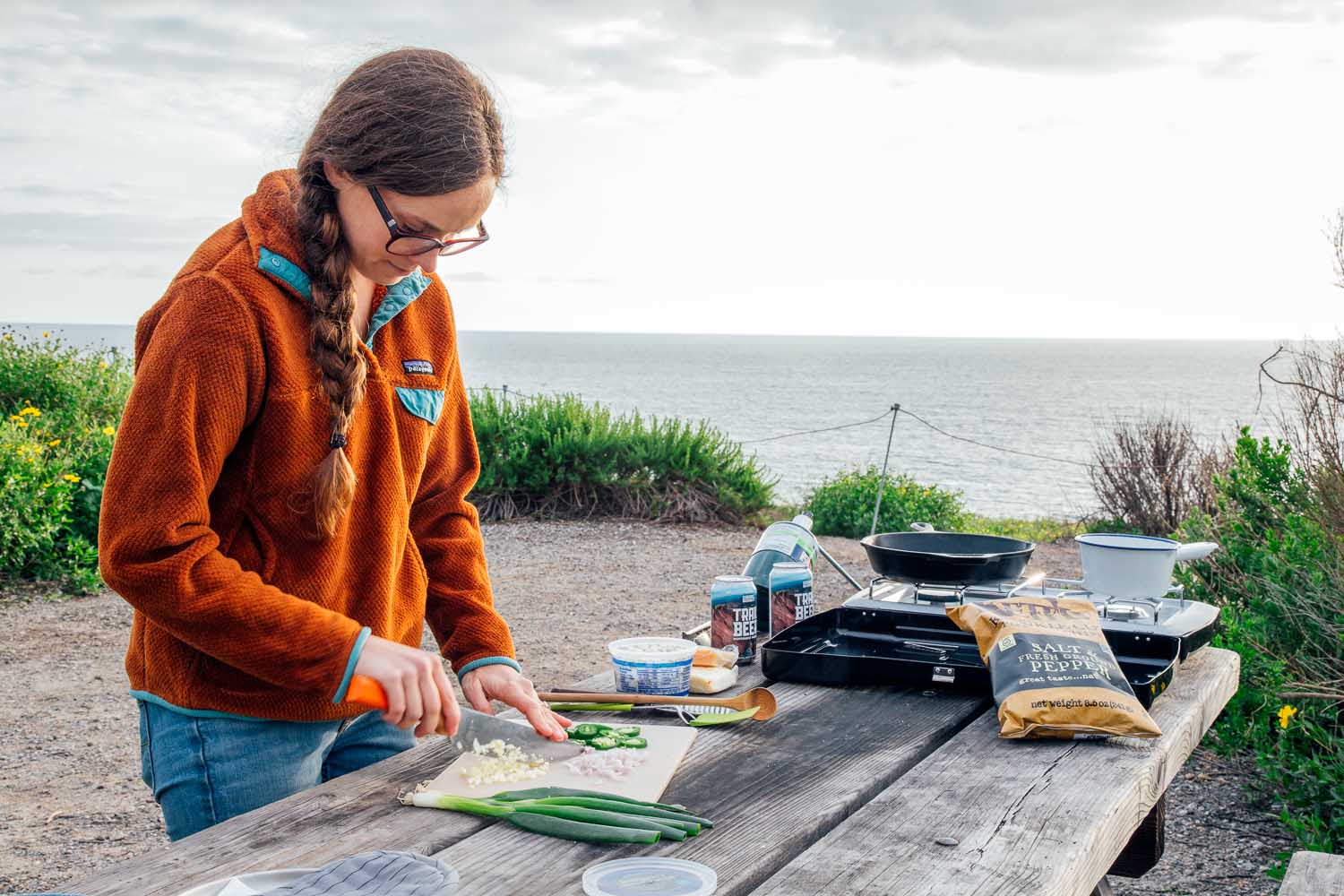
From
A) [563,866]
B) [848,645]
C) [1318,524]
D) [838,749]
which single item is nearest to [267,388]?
[563,866]

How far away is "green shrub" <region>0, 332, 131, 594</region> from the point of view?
7203 mm

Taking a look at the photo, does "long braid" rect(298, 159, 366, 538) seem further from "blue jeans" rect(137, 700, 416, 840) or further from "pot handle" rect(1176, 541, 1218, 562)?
"pot handle" rect(1176, 541, 1218, 562)

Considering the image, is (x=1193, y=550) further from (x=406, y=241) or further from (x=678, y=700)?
(x=406, y=241)

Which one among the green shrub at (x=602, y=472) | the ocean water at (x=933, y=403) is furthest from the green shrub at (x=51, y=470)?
the green shrub at (x=602, y=472)

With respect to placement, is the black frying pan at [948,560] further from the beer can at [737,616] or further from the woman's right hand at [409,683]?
the woman's right hand at [409,683]

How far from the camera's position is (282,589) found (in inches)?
68.9

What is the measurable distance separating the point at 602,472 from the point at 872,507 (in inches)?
97.5

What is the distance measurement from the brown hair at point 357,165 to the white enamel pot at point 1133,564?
1.55 m

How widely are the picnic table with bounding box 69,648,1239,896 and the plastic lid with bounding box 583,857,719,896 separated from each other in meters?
0.03

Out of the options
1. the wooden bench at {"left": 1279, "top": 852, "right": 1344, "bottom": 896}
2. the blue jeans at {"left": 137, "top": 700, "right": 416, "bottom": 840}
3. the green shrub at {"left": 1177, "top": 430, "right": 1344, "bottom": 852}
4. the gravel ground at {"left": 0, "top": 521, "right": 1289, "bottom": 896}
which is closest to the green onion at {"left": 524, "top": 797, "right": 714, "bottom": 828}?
the blue jeans at {"left": 137, "top": 700, "right": 416, "bottom": 840}

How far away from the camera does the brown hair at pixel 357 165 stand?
5.51 feet

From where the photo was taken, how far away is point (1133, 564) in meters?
2.41

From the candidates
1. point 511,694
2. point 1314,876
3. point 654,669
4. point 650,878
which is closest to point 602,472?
point 654,669

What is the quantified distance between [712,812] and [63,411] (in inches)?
376
